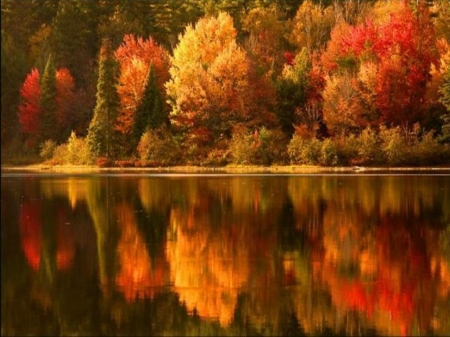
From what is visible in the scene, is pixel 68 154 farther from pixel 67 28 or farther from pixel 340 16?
pixel 340 16

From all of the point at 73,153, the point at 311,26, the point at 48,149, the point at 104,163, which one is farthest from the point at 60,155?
the point at 311,26

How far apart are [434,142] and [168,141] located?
2328 centimetres

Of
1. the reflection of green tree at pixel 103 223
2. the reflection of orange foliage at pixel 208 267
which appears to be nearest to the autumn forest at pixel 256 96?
the reflection of green tree at pixel 103 223

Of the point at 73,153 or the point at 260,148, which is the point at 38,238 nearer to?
the point at 260,148

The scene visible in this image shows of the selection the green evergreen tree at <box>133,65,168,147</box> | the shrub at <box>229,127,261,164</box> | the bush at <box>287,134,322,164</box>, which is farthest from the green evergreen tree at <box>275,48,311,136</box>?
the green evergreen tree at <box>133,65,168,147</box>

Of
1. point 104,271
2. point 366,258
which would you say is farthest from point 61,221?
point 366,258

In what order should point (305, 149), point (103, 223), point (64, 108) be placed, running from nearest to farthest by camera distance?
point (103, 223), point (305, 149), point (64, 108)

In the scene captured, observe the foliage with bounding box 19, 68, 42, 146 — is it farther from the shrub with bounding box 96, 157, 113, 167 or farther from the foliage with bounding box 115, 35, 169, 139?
the shrub with bounding box 96, 157, 113, 167

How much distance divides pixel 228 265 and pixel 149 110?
5628 centimetres

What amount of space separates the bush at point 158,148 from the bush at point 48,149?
36.4 ft

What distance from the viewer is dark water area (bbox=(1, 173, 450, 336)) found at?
60.4 ft

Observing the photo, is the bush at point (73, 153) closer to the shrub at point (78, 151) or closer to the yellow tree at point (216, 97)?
the shrub at point (78, 151)

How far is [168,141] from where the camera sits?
254ft

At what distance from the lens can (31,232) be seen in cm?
3131
